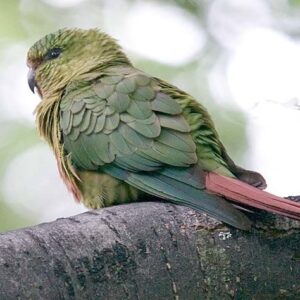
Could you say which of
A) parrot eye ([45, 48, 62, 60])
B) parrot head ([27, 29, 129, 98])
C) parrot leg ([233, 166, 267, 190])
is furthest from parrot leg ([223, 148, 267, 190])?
parrot eye ([45, 48, 62, 60])

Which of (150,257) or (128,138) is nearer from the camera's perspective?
(150,257)

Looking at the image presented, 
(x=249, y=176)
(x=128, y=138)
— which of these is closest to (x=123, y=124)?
(x=128, y=138)

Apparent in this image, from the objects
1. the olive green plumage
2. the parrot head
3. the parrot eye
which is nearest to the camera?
the olive green plumage

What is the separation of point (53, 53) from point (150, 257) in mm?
1977

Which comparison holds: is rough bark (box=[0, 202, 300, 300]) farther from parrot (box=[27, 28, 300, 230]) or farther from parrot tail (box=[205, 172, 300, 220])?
parrot (box=[27, 28, 300, 230])

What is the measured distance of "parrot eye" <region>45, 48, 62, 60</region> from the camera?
4.55 metres

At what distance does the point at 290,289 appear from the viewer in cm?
291

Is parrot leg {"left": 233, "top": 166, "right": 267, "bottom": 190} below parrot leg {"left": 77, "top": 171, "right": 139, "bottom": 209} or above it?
above

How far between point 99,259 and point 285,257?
59 centimetres

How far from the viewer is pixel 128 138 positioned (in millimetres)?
3682

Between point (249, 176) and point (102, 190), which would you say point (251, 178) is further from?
point (102, 190)

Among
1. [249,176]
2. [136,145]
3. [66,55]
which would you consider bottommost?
[249,176]

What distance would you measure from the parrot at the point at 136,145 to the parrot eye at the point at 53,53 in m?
0.29

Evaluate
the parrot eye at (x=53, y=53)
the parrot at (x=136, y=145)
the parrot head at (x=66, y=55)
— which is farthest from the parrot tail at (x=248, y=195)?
the parrot eye at (x=53, y=53)
